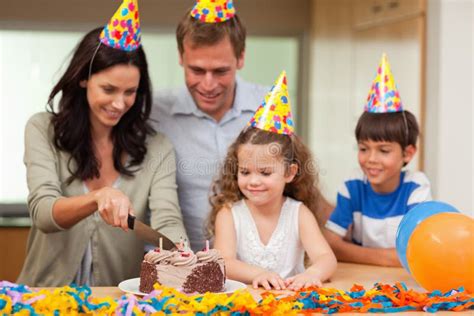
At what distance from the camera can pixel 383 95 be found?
2.18 m

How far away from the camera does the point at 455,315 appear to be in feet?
4.55

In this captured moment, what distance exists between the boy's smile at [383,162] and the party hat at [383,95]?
11cm

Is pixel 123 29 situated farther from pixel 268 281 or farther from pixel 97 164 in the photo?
pixel 268 281

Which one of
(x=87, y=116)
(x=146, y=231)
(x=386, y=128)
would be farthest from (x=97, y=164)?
(x=386, y=128)

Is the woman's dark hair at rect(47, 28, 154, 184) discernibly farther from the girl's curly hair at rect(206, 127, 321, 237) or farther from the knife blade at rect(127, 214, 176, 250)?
the knife blade at rect(127, 214, 176, 250)

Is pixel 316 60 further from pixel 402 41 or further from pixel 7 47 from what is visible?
pixel 7 47

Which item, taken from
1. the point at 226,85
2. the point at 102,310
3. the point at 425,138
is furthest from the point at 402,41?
the point at 102,310

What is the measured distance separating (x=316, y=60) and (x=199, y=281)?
13.5ft

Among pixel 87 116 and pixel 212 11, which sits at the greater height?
pixel 212 11

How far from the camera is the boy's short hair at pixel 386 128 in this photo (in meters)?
2.16

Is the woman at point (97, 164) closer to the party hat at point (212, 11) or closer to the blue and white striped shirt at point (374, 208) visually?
the party hat at point (212, 11)

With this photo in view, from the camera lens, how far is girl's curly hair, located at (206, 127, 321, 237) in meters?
1.95

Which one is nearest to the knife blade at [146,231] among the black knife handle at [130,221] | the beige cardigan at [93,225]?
the black knife handle at [130,221]

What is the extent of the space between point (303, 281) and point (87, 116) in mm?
835
